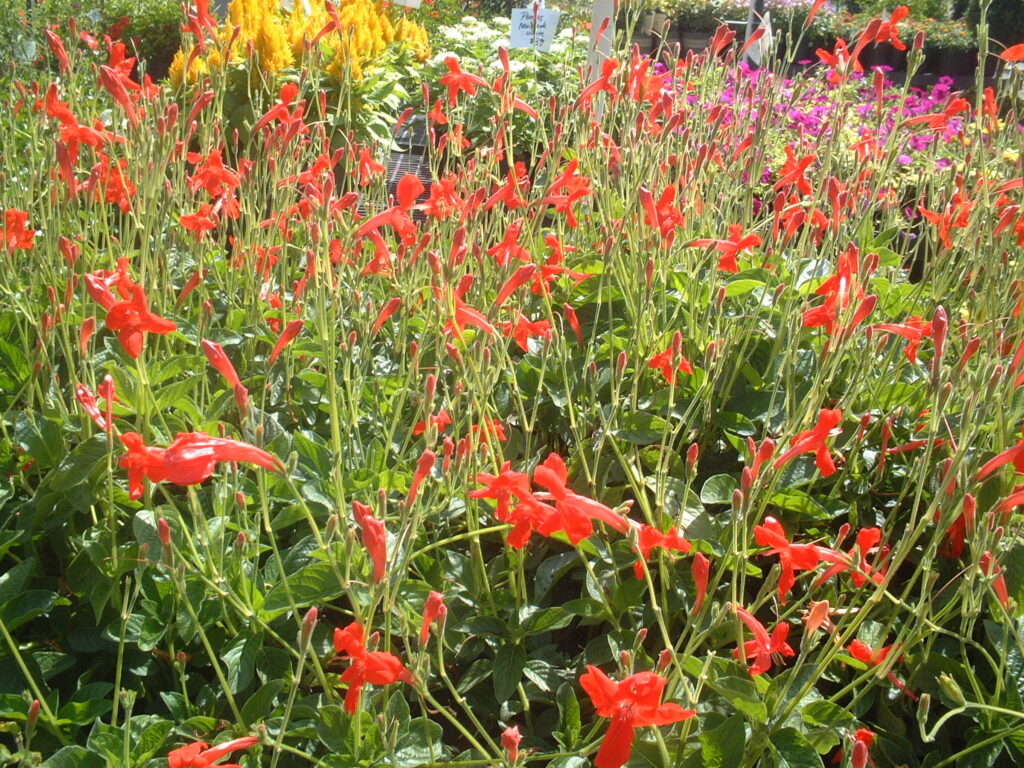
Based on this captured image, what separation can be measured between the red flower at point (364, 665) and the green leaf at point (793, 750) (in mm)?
556

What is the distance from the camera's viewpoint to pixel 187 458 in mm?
1134

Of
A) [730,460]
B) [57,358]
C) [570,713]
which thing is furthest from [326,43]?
[570,713]

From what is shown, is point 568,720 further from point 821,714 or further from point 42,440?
point 42,440

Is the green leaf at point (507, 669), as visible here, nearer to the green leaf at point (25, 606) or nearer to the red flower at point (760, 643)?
the red flower at point (760, 643)

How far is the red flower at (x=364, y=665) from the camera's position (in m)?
1.23

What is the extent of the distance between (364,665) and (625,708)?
1.12 feet

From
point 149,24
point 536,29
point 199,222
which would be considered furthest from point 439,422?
point 149,24

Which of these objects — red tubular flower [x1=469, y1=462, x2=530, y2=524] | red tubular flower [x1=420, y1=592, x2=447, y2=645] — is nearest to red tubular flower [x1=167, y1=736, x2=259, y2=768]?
red tubular flower [x1=420, y1=592, x2=447, y2=645]

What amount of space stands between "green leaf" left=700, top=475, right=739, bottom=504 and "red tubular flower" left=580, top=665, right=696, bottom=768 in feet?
2.41

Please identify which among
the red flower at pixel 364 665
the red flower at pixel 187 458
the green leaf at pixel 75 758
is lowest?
the green leaf at pixel 75 758

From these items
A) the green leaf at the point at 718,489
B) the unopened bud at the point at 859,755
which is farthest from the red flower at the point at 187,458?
the green leaf at the point at 718,489

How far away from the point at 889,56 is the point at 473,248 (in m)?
17.3

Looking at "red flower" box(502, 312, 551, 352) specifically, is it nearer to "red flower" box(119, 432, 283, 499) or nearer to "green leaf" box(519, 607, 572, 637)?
"green leaf" box(519, 607, 572, 637)

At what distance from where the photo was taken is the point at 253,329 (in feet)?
7.41
